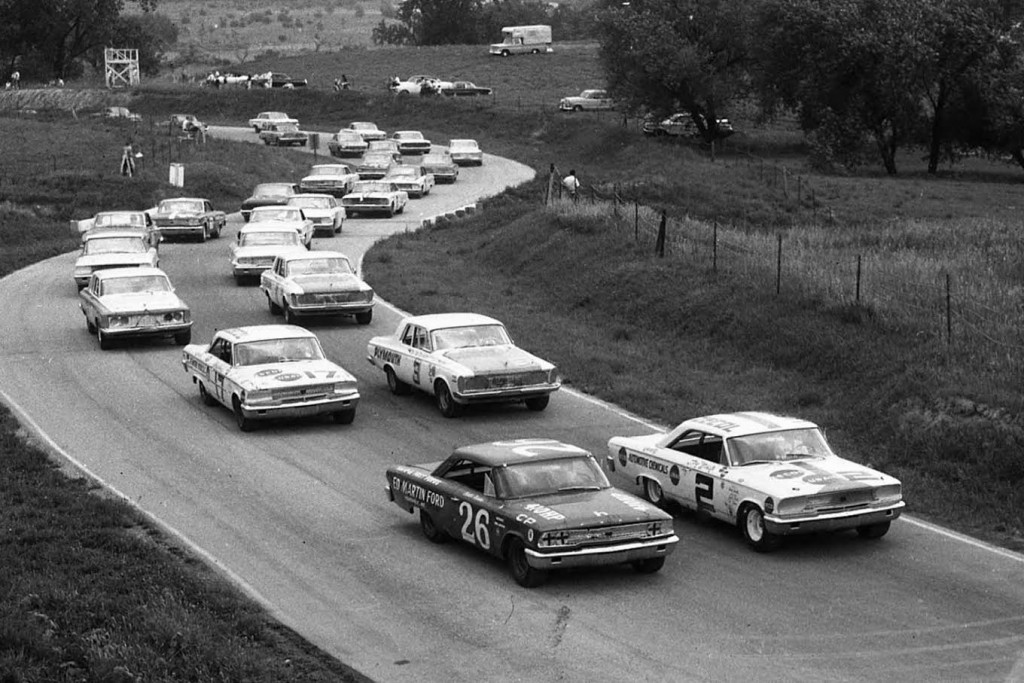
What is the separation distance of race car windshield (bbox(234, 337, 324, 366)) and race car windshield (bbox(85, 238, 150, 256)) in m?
13.7

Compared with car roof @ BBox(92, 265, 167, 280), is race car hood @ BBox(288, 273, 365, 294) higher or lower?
lower

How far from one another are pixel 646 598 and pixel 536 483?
1854mm

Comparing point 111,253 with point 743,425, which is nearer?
point 743,425

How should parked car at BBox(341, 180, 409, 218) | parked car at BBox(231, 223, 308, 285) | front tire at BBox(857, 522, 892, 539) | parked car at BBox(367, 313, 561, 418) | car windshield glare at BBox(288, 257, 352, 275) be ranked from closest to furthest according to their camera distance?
front tire at BBox(857, 522, 892, 539) → parked car at BBox(367, 313, 561, 418) → car windshield glare at BBox(288, 257, 352, 275) → parked car at BBox(231, 223, 308, 285) → parked car at BBox(341, 180, 409, 218)

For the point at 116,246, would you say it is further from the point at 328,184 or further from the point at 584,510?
the point at 584,510

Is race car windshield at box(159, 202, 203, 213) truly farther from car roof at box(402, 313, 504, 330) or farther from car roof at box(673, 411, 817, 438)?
car roof at box(673, 411, 817, 438)

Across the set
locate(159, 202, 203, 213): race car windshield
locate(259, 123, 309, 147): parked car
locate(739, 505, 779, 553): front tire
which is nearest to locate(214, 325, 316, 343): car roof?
locate(739, 505, 779, 553): front tire

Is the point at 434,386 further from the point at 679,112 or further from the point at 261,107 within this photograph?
the point at 261,107

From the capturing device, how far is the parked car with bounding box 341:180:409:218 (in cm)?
5066

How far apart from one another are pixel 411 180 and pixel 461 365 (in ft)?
117

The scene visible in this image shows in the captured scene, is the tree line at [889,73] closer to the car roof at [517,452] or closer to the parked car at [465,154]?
the parked car at [465,154]

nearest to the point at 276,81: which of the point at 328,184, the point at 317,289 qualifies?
the point at 328,184

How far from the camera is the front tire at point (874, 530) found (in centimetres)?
1600

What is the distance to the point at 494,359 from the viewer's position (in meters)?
22.5
